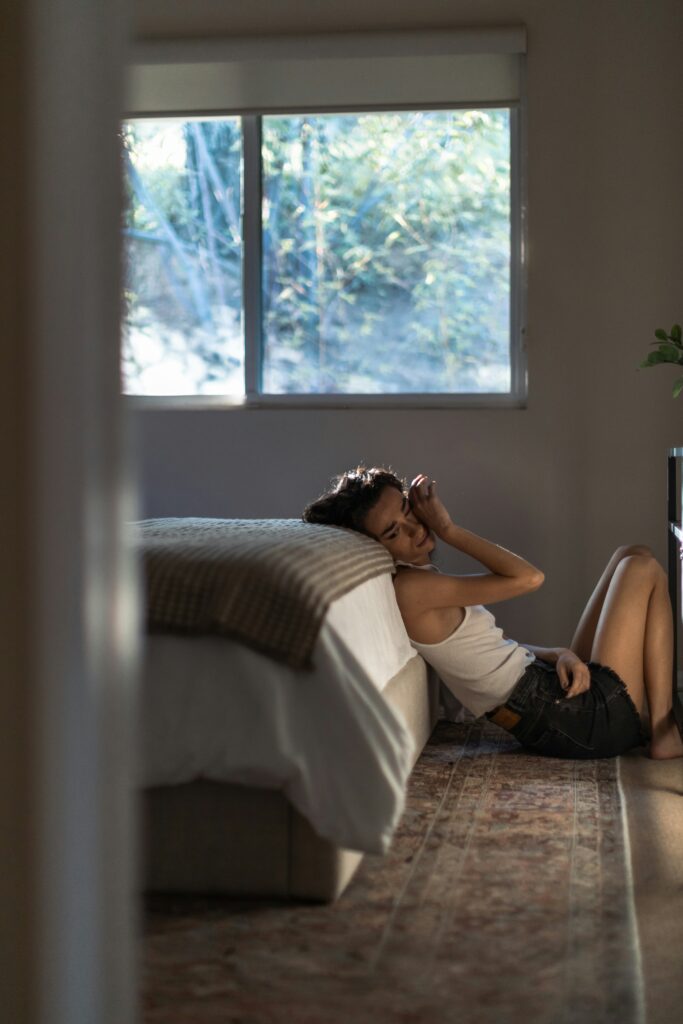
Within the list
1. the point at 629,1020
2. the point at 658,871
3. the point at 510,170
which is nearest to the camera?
the point at 629,1020

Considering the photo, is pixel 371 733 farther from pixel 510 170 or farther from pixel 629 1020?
pixel 510 170

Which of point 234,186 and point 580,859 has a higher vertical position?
point 234,186

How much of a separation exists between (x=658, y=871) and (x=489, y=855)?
0.32 meters

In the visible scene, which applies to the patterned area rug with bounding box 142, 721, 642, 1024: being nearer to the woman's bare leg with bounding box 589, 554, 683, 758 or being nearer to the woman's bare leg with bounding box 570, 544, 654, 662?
the woman's bare leg with bounding box 589, 554, 683, 758

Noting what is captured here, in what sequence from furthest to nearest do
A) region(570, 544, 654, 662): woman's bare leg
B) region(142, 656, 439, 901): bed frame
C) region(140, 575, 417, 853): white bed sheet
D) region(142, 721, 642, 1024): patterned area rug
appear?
region(570, 544, 654, 662): woman's bare leg
region(142, 656, 439, 901): bed frame
region(140, 575, 417, 853): white bed sheet
region(142, 721, 642, 1024): patterned area rug

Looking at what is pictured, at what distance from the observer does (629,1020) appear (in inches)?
60.9

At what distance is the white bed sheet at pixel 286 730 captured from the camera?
1.91m

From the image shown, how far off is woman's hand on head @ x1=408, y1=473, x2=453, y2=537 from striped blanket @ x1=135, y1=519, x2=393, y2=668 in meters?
0.66

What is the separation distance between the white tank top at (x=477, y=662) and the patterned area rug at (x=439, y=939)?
43 centimetres

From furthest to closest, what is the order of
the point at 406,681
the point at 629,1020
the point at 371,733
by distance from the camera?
the point at 406,681
the point at 371,733
the point at 629,1020

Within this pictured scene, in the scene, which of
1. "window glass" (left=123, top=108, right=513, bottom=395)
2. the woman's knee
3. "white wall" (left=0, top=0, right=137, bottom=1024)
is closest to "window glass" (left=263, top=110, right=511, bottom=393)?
"window glass" (left=123, top=108, right=513, bottom=395)

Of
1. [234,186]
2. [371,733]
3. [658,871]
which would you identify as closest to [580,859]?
[658,871]

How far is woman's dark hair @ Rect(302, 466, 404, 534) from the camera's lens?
291 cm

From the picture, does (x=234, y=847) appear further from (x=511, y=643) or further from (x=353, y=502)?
(x=511, y=643)
